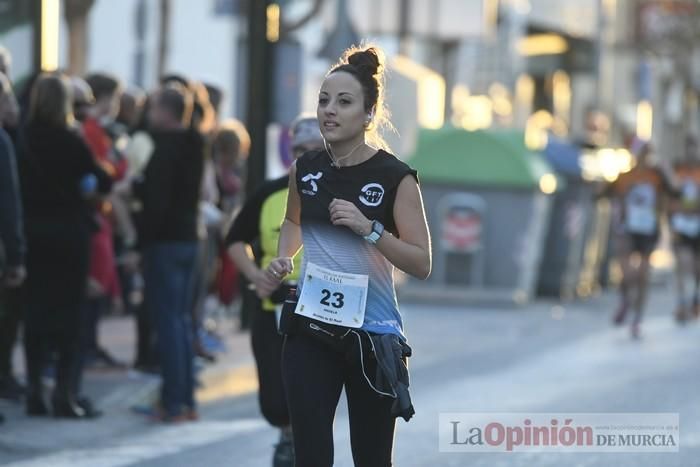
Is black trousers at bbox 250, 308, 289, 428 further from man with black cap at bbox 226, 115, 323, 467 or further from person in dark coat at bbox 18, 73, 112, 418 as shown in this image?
person in dark coat at bbox 18, 73, 112, 418

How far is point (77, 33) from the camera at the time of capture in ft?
72.0

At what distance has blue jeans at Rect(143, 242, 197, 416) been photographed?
10344 mm

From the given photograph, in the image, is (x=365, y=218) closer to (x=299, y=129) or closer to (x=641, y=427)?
(x=299, y=129)

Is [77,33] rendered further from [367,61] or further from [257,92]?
[367,61]

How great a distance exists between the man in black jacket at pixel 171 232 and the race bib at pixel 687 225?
10.3 m

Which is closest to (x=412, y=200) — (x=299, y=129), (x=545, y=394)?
(x=299, y=129)

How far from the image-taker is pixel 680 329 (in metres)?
18.1

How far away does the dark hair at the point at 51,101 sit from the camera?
32.8 feet

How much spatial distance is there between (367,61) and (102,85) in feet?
20.5

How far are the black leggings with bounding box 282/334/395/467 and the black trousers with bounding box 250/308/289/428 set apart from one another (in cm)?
175

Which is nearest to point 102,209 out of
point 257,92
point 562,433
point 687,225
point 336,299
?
point 562,433

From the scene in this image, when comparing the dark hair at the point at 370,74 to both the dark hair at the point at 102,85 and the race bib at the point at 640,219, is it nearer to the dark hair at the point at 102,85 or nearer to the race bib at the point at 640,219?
the dark hair at the point at 102,85

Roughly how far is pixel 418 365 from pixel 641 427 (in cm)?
364

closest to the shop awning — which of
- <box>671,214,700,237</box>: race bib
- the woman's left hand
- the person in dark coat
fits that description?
<box>671,214,700,237</box>: race bib
